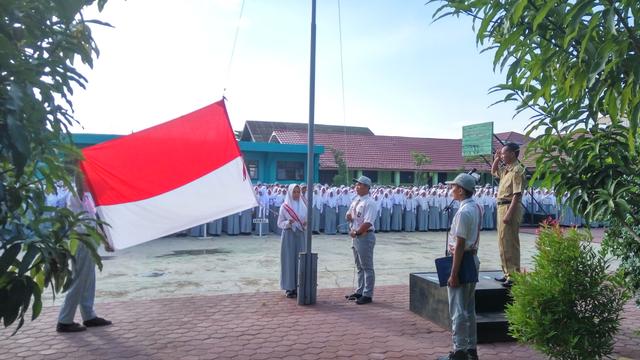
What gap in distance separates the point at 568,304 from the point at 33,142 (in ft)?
12.5

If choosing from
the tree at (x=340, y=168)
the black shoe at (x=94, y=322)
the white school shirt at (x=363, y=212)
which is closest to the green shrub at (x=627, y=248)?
the white school shirt at (x=363, y=212)

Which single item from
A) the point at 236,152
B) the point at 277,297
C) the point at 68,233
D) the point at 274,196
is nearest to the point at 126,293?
the point at 277,297

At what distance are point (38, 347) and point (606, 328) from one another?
5371 millimetres

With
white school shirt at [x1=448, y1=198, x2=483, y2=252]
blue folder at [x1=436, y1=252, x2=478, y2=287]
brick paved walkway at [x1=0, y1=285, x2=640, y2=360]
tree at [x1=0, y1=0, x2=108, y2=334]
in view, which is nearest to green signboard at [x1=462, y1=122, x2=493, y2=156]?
brick paved walkway at [x1=0, y1=285, x2=640, y2=360]

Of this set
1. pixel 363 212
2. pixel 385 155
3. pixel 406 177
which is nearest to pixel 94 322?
pixel 363 212

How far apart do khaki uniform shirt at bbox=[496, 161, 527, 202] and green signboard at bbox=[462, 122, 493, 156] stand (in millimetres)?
13774

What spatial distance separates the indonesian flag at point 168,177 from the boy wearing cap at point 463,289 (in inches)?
85.9

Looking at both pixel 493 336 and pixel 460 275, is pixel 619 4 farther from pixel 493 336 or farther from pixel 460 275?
pixel 493 336

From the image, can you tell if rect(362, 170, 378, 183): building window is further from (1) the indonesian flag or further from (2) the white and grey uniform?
(1) the indonesian flag

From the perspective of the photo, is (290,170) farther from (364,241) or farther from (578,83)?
(578,83)

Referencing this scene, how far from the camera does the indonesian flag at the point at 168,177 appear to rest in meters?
4.23

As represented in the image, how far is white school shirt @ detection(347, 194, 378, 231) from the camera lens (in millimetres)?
6887

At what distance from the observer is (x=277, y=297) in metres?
7.13

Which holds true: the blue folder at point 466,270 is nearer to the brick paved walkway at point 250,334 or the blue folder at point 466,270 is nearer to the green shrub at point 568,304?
the green shrub at point 568,304
